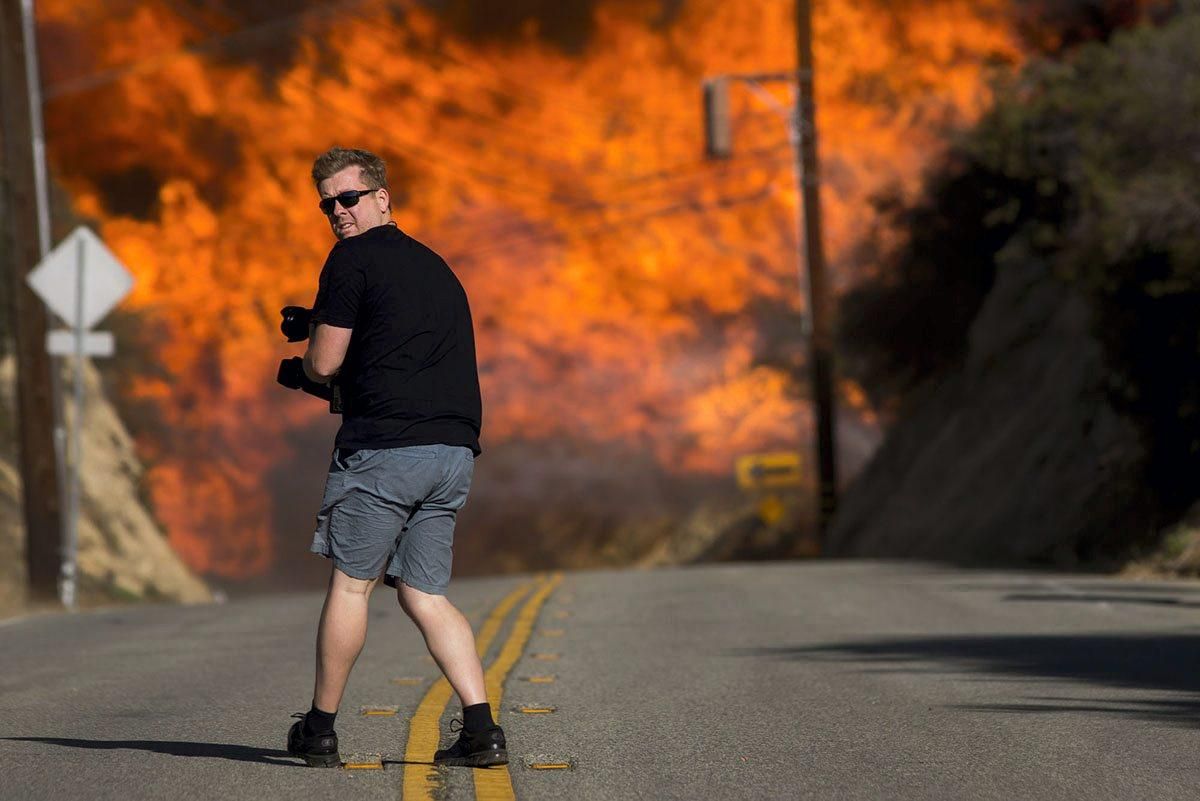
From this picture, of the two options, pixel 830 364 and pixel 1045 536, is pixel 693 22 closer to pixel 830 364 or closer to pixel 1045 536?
pixel 830 364

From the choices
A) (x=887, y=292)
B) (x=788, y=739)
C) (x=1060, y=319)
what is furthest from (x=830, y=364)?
(x=788, y=739)

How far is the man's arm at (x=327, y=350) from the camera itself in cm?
727

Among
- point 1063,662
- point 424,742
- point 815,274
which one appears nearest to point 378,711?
point 424,742

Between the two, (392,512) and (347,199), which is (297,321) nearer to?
(347,199)

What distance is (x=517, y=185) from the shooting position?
49.9 m

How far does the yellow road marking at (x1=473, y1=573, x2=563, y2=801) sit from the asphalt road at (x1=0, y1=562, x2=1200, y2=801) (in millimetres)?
32

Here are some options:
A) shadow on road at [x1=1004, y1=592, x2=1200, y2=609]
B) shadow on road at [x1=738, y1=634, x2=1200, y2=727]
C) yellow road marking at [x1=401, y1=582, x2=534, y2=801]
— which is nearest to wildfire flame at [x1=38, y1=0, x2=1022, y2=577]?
shadow on road at [x1=1004, y1=592, x2=1200, y2=609]

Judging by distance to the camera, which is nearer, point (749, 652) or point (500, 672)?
point (500, 672)

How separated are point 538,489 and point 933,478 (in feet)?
59.9

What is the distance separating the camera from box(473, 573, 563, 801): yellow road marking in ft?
23.3

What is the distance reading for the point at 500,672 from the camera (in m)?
11.0

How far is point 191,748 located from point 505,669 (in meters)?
3.24

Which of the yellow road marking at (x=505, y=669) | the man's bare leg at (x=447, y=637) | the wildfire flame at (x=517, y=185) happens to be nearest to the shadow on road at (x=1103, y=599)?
the yellow road marking at (x=505, y=669)

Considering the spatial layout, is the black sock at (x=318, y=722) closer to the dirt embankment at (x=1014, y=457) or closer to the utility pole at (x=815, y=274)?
the dirt embankment at (x=1014, y=457)
